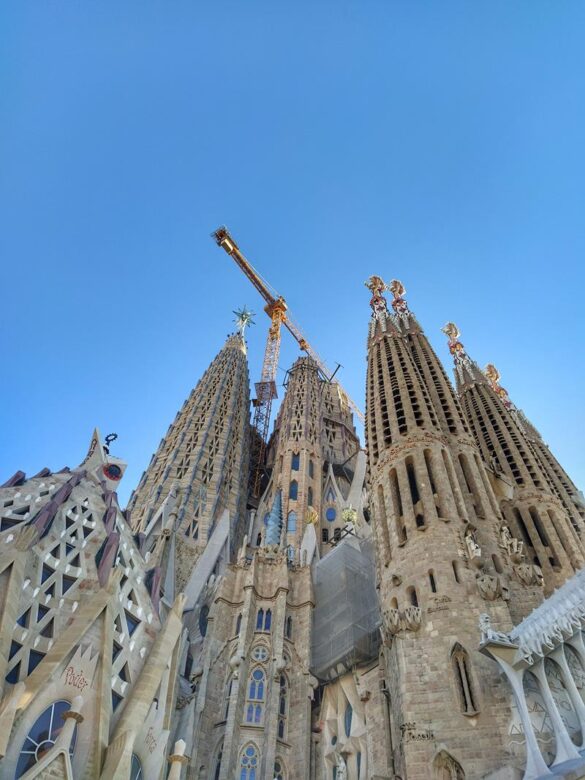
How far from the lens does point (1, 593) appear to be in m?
18.0

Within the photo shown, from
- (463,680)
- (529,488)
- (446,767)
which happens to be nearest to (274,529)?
(529,488)

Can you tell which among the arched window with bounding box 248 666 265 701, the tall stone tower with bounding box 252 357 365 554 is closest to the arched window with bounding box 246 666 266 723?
the arched window with bounding box 248 666 265 701

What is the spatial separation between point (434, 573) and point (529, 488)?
1425cm

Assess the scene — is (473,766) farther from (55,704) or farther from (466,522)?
(55,704)

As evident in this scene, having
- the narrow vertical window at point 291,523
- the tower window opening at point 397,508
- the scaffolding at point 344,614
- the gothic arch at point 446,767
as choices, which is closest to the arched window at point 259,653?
the scaffolding at point 344,614

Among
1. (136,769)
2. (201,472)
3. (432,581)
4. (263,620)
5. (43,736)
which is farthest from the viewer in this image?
(201,472)

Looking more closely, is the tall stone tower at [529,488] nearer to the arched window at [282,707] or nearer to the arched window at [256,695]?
the arched window at [282,707]

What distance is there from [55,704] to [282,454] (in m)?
30.5

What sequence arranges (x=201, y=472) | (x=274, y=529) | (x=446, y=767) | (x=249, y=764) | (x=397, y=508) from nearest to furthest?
(x=446, y=767)
(x=249, y=764)
(x=397, y=508)
(x=274, y=529)
(x=201, y=472)

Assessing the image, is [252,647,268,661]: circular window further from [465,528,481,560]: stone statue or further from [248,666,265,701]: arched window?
[465,528,481,560]: stone statue

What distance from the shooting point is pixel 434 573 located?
71.4 ft

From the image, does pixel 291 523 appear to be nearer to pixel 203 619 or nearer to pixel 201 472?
pixel 201 472

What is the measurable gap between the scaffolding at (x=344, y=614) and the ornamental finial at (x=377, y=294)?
21.4 metres

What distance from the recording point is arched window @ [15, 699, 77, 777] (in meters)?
15.7
